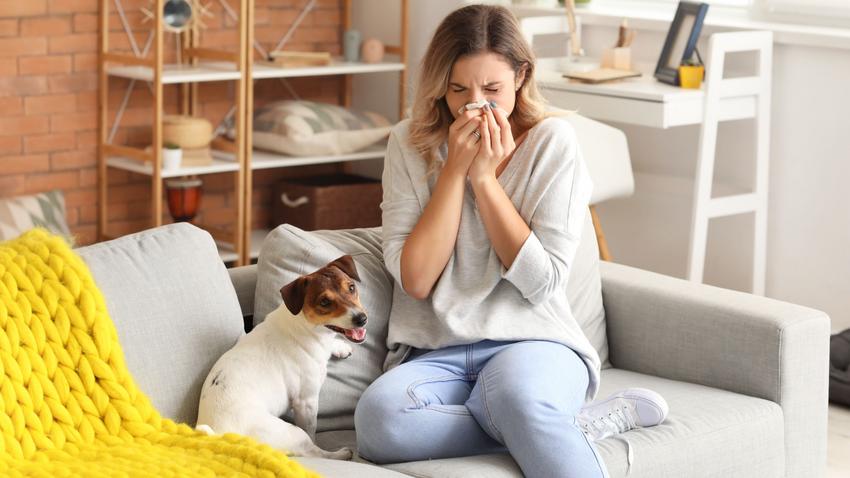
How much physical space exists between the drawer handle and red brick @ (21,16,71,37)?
992 millimetres

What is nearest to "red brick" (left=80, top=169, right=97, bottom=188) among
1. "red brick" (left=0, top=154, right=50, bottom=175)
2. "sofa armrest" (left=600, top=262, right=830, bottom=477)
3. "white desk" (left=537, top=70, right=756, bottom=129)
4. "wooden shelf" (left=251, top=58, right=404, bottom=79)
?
"red brick" (left=0, top=154, right=50, bottom=175)

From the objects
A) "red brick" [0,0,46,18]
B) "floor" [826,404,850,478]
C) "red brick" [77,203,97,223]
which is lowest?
"floor" [826,404,850,478]

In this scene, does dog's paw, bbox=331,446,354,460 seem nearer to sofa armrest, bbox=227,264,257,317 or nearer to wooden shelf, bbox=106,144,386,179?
sofa armrest, bbox=227,264,257,317

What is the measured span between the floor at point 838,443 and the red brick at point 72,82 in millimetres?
2614

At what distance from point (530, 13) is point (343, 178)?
99 centimetres

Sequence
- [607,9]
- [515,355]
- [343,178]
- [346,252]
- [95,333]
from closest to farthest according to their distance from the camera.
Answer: [95,333], [515,355], [346,252], [607,9], [343,178]

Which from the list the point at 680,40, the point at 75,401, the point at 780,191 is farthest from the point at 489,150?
the point at 780,191

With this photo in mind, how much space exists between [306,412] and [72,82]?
2486 millimetres

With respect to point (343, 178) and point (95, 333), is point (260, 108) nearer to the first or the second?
point (343, 178)

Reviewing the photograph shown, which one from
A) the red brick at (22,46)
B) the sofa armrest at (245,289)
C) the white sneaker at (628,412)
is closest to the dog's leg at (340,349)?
the sofa armrest at (245,289)

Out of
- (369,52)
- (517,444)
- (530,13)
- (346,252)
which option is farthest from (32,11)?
(517,444)

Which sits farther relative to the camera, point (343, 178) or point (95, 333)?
point (343, 178)

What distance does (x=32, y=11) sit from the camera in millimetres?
4016

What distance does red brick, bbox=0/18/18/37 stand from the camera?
3.94 m
